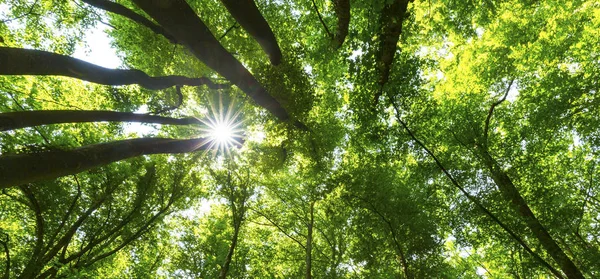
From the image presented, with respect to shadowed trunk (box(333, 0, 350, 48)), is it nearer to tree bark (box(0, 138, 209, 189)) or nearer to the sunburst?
tree bark (box(0, 138, 209, 189))

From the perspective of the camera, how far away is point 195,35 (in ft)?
15.7

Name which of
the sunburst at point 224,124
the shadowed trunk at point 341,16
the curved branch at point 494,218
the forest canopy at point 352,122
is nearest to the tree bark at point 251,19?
the forest canopy at point 352,122

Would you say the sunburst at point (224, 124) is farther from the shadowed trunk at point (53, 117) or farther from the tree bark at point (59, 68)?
the tree bark at point (59, 68)

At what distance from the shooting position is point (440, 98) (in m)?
14.4

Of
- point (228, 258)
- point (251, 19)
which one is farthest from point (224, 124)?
point (251, 19)

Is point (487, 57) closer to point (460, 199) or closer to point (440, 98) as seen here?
point (440, 98)

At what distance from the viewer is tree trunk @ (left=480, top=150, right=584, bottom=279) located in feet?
28.3

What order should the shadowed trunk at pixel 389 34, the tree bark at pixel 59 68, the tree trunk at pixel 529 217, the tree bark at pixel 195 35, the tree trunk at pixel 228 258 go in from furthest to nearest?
the tree trunk at pixel 228 258
the tree trunk at pixel 529 217
the shadowed trunk at pixel 389 34
the tree bark at pixel 195 35
the tree bark at pixel 59 68

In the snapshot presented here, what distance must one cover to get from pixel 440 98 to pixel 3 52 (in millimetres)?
16734

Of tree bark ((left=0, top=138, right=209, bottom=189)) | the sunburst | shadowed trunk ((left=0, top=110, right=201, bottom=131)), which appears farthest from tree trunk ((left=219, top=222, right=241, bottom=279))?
shadowed trunk ((left=0, top=110, right=201, bottom=131))

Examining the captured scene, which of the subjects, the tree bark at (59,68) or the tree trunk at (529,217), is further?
the tree trunk at (529,217)

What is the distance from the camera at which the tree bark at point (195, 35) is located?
4.21 m

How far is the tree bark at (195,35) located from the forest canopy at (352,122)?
60 mm

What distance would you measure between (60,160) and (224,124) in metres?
7.49
